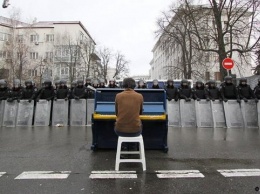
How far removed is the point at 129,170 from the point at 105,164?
2.26 feet

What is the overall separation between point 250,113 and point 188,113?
256cm

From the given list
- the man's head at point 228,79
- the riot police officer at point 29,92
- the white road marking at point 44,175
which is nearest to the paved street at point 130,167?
the white road marking at point 44,175

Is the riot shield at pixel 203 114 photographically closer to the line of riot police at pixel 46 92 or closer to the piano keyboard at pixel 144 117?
the line of riot police at pixel 46 92

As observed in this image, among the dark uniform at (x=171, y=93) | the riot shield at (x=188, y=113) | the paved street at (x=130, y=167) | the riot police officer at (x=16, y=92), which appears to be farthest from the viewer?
the riot police officer at (x=16, y=92)

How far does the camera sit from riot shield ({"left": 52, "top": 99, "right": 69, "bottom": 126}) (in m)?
13.6

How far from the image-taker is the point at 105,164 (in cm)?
642

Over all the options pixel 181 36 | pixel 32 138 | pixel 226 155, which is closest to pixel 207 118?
pixel 226 155

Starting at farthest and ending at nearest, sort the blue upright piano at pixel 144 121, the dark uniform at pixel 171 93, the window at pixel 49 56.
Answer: the window at pixel 49 56 < the dark uniform at pixel 171 93 < the blue upright piano at pixel 144 121

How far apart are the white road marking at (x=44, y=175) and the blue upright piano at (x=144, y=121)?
6.05ft

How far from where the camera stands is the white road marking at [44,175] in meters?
5.43

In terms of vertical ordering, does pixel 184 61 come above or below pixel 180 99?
above

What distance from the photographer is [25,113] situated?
1361 cm

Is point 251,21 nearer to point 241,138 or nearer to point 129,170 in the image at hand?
point 241,138

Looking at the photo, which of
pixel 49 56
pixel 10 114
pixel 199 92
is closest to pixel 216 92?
pixel 199 92
